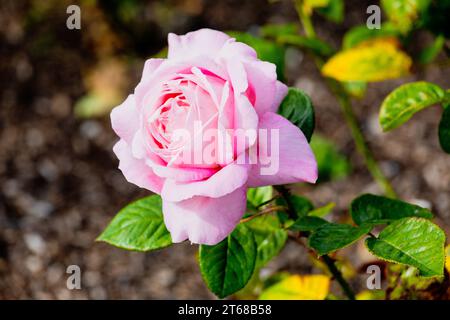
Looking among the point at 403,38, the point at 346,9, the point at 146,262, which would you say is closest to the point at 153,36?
the point at 346,9

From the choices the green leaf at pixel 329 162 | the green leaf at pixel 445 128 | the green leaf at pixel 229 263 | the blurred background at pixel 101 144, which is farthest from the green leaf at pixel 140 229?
the green leaf at pixel 329 162

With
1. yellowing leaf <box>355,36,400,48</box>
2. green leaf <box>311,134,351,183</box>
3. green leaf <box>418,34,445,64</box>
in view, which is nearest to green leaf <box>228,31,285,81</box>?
yellowing leaf <box>355,36,400,48</box>

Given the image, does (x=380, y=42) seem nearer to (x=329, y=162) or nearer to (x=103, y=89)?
(x=329, y=162)

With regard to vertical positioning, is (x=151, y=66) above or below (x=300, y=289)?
above

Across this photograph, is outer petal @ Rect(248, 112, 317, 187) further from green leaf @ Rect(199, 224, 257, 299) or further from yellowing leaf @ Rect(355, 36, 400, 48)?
yellowing leaf @ Rect(355, 36, 400, 48)

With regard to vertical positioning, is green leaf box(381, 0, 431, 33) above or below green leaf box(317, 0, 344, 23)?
below

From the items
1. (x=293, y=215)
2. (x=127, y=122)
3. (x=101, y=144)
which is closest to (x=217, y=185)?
(x=127, y=122)
